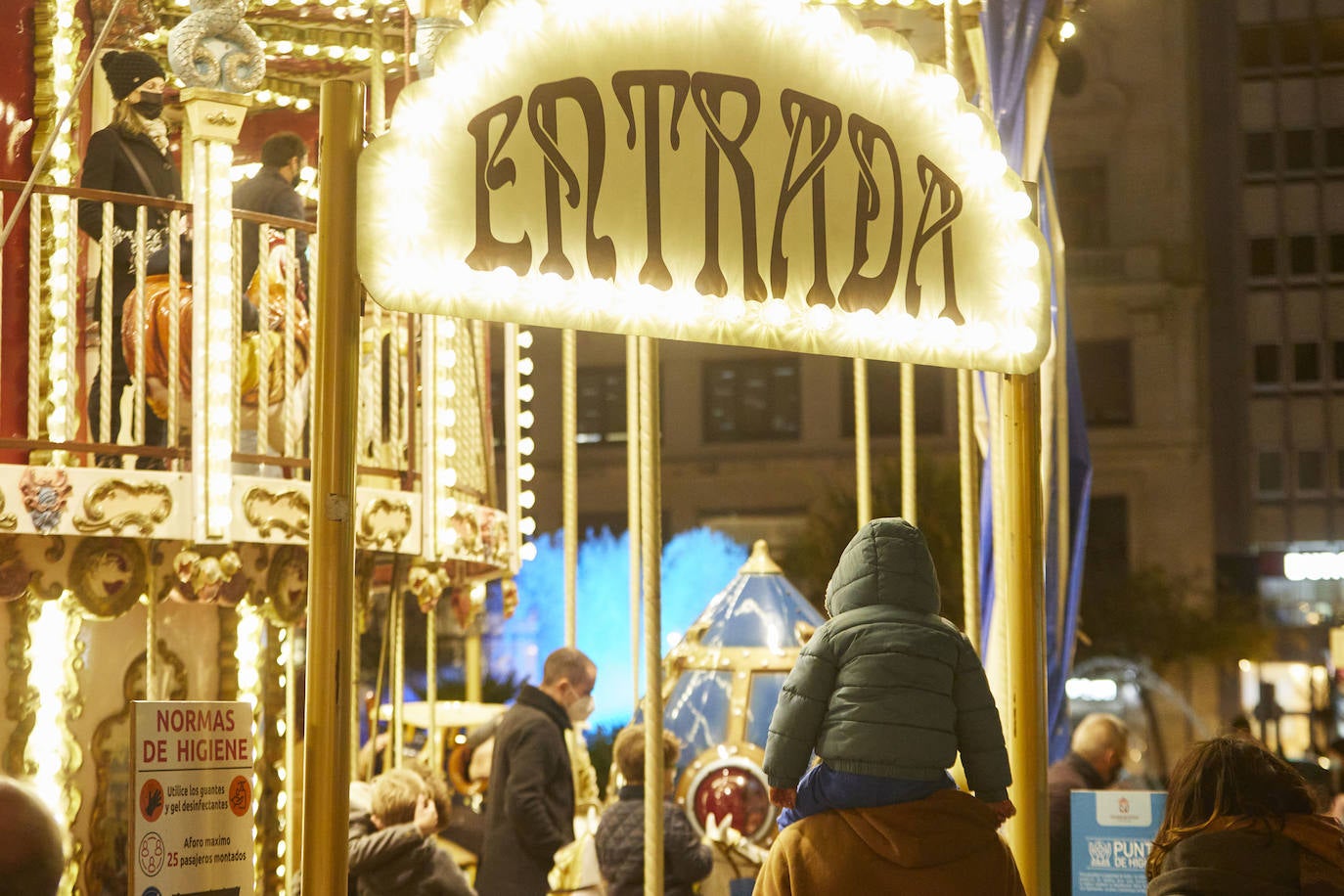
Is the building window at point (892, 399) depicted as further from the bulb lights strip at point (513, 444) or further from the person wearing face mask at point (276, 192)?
the person wearing face mask at point (276, 192)

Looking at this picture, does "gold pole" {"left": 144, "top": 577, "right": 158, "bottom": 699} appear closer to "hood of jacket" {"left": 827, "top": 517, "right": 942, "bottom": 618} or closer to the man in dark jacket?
the man in dark jacket

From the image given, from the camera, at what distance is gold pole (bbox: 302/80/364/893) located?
318 cm

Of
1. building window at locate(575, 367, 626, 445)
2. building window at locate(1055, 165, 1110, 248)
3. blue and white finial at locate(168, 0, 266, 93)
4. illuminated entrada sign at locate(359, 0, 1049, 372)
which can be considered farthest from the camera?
building window at locate(575, 367, 626, 445)

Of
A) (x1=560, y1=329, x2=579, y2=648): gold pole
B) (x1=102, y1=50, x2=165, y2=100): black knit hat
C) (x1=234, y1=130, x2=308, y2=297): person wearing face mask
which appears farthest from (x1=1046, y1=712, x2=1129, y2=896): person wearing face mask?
(x1=102, y1=50, x2=165, y2=100): black knit hat

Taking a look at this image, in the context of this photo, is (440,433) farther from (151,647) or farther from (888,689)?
(888,689)

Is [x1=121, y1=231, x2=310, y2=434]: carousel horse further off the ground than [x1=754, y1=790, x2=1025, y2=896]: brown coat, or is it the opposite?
[x1=121, y1=231, x2=310, y2=434]: carousel horse

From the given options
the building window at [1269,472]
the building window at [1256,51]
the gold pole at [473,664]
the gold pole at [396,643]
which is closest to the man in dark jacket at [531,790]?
the gold pole at [396,643]

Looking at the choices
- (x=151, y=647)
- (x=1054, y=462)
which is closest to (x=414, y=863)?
(x=151, y=647)

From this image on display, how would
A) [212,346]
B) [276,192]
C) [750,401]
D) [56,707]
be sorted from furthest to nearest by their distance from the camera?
[750,401], [276,192], [56,707], [212,346]

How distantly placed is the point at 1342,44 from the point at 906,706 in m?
36.4

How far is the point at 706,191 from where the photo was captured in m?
3.66

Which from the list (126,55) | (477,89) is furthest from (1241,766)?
(126,55)

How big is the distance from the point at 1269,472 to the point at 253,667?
2990 centimetres

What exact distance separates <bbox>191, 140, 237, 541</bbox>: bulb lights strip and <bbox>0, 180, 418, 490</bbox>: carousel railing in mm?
51
